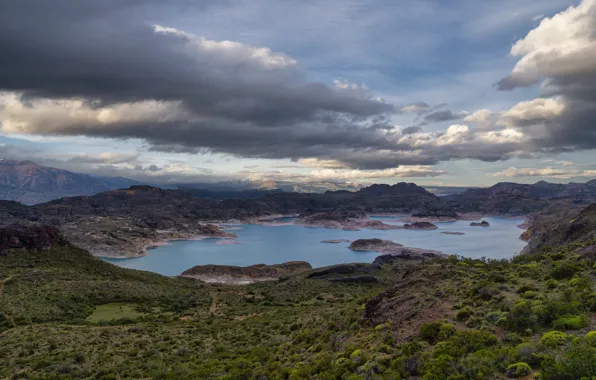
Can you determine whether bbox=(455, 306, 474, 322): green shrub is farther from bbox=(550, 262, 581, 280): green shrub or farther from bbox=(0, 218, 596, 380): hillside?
bbox=(550, 262, 581, 280): green shrub

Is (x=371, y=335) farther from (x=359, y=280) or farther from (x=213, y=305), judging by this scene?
(x=359, y=280)

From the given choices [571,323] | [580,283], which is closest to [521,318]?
[571,323]

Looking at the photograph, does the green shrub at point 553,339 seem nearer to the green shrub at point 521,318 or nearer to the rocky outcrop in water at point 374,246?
the green shrub at point 521,318

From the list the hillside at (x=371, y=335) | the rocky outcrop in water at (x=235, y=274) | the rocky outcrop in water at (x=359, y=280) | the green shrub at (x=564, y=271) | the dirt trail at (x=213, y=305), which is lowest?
the rocky outcrop in water at (x=235, y=274)

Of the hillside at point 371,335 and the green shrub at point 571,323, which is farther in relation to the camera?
the green shrub at point 571,323

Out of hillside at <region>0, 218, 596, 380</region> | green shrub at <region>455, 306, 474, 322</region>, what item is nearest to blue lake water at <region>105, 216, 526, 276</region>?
hillside at <region>0, 218, 596, 380</region>

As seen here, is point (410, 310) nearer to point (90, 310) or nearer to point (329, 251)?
point (90, 310)

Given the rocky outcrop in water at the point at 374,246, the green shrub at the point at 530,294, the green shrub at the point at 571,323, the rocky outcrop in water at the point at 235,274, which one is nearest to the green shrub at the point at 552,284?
the green shrub at the point at 530,294
